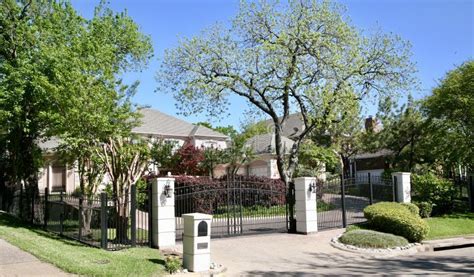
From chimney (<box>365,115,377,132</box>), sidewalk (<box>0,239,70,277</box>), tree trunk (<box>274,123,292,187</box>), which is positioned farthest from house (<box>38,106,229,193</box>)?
sidewalk (<box>0,239,70,277</box>)

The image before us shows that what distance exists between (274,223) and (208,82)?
8.98m

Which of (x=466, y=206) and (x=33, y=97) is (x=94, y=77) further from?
(x=466, y=206)

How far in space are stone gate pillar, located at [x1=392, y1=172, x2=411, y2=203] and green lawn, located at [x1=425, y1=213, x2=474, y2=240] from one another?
4.13 ft

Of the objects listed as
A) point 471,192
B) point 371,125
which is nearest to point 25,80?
point 471,192

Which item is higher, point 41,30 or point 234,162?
point 41,30

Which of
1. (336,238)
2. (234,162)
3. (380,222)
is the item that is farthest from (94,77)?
(234,162)

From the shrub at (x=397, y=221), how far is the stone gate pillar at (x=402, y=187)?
2.58m

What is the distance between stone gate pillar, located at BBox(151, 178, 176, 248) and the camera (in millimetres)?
12484

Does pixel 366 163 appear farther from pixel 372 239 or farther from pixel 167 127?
pixel 372 239

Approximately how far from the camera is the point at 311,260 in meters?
12.2

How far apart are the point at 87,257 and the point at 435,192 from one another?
1543cm

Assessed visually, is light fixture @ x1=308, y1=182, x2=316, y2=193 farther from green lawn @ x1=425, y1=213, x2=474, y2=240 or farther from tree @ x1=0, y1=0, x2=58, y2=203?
tree @ x1=0, y1=0, x2=58, y2=203

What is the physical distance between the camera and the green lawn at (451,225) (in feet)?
54.6

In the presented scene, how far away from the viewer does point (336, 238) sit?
49.1 feet
